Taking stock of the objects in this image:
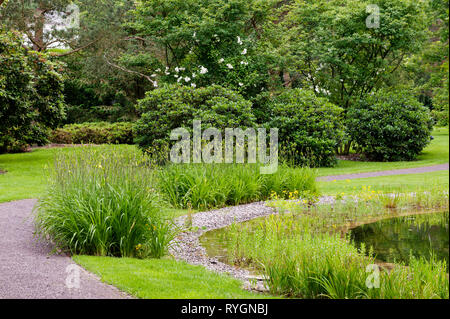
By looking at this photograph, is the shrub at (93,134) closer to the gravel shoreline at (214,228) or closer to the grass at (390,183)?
the grass at (390,183)

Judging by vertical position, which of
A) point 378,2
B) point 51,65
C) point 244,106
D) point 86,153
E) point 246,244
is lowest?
point 246,244

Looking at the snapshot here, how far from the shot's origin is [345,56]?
66.8 ft

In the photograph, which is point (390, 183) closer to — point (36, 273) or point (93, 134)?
point (36, 273)

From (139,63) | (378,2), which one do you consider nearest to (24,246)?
(139,63)

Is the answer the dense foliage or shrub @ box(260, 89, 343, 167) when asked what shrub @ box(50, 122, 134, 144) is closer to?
the dense foliage

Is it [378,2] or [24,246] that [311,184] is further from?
[378,2]

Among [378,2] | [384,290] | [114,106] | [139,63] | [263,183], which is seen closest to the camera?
[384,290]

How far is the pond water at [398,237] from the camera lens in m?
6.56

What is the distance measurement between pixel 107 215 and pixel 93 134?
1829cm

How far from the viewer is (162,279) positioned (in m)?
4.98

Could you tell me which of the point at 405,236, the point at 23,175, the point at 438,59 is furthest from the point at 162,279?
the point at 23,175

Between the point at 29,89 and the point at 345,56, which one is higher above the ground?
the point at 345,56

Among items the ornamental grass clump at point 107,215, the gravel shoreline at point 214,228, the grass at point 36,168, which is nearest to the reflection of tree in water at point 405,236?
the gravel shoreline at point 214,228
